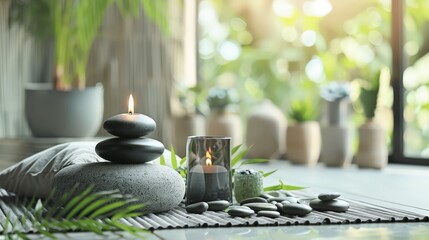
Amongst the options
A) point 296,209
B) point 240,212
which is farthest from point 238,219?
point 296,209

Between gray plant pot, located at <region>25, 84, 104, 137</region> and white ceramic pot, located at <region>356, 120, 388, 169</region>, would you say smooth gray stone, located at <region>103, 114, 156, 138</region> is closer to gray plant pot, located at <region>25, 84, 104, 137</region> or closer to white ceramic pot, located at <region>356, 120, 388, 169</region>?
gray plant pot, located at <region>25, 84, 104, 137</region>

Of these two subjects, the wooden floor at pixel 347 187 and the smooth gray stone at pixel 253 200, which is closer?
the wooden floor at pixel 347 187

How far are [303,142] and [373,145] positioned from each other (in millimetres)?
344

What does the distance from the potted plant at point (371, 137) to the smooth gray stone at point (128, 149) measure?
1.35 meters

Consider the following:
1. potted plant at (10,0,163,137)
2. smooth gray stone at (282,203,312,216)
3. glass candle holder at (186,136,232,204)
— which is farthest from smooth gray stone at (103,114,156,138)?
potted plant at (10,0,163,137)

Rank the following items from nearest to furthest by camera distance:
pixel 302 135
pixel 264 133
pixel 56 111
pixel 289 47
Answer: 1. pixel 56 111
2. pixel 302 135
3. pixel 264 133
4. pixel 289 47

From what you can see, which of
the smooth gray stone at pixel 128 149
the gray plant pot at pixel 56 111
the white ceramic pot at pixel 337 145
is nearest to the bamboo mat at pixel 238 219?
the smooth gray stone at pixel 128 149

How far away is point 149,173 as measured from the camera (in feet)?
4.82

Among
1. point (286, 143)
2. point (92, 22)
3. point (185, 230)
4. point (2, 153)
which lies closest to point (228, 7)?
point (286, 143)

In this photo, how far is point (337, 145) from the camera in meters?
2.79

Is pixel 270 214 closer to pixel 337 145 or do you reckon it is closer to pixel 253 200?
pixel 253 200

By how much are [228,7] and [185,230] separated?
2.51 m

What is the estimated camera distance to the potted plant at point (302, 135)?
291 centimetres

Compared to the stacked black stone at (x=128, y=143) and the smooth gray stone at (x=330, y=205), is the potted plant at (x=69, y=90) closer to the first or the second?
the stacked black stone at (x=128, y=143)
